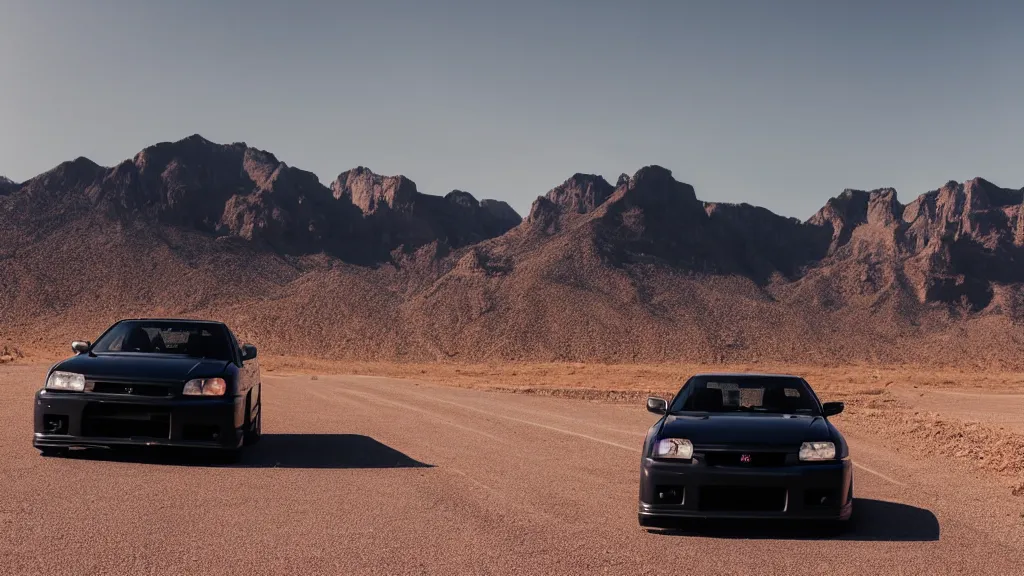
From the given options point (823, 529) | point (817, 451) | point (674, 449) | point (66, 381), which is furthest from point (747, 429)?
point (66, 381)

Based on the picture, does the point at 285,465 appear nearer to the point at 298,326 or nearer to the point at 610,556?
the point at 610,556

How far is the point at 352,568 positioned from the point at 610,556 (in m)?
1.94

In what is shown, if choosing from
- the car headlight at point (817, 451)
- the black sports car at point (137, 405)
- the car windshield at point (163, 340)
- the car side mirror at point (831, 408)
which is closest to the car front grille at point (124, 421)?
the black sports car at point (137, 405)

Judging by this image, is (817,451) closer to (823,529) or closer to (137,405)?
(823,529)

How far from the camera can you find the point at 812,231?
5054 inches

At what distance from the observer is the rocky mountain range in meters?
76.0

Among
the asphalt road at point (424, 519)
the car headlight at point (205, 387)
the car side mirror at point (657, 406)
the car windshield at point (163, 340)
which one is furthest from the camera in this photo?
the car windshield at point (163, 340)

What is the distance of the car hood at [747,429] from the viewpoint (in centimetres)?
785

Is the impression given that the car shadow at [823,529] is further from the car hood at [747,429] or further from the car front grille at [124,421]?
the car front grille at [124,421]

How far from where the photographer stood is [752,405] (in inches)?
375

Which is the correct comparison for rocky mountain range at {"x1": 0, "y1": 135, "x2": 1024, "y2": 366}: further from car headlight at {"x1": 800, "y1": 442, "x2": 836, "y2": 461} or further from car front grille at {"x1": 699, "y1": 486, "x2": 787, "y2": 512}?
car front grille at {"x1": 699, "y1": 486, "x2": 787, "y2": 512}

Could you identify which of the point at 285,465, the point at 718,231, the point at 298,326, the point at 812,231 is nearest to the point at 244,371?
the point at 285,465

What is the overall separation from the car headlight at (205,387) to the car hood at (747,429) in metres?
5.17

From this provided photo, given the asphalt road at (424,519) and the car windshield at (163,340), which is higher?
the car windshield at (163,340)
